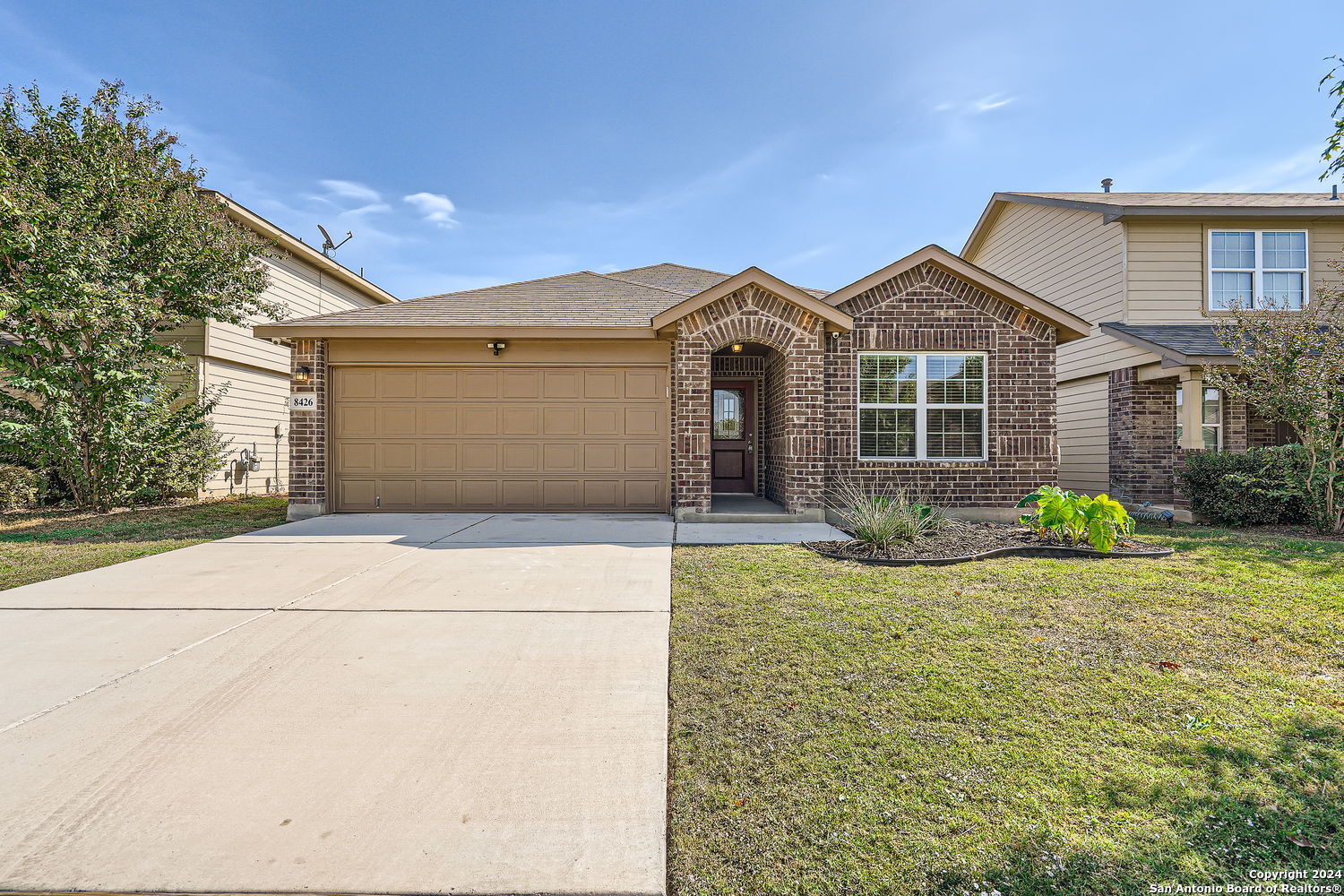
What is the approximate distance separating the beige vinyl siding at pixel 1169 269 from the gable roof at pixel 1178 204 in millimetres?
322

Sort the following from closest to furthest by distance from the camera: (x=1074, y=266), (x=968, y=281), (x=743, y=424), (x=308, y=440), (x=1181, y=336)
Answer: (x=968, y=281) → (x=308, y=440) → (x=1181, y=336) → (x=743, y=424) → (x=1074, y=266)

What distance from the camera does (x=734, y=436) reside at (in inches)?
486

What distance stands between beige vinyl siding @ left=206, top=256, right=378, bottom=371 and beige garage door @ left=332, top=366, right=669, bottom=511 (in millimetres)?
3852

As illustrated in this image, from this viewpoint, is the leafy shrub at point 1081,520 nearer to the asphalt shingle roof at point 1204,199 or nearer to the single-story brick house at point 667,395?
the single-story brick house at point 667,395

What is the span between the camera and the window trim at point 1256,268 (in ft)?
36.9

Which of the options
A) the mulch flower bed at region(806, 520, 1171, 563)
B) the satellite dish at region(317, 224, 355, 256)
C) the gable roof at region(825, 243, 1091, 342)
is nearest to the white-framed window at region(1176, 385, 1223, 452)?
the gable roof at region(825, 243, 1091, 342)

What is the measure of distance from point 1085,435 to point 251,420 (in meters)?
18.2

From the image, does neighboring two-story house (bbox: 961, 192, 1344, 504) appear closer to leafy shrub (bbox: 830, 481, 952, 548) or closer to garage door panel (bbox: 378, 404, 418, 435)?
leafy shrub (bbox: 830, 481, 952, 548)

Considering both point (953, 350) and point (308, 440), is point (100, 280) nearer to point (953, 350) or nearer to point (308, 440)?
point (308, 440)

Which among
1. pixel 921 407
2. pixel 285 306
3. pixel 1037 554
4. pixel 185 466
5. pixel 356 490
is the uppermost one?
pixel 285 306

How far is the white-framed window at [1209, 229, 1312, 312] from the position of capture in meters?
11.2

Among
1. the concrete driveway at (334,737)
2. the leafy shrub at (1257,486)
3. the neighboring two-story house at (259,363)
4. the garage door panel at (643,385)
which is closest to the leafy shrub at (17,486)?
the neighboring two-story house at (259,363)

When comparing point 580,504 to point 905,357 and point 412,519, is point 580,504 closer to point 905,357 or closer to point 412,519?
point 412,519

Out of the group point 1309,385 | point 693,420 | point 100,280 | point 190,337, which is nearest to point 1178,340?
point 1309,385
